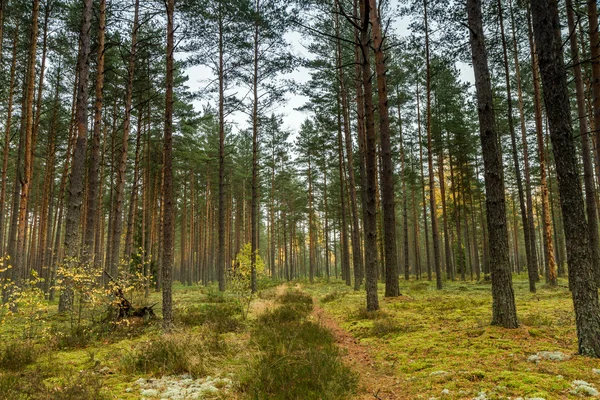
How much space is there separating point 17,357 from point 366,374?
565 centimetres

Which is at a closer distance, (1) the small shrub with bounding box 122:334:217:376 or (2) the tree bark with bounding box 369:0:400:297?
(1) the small shrub with bounding box 122:334:217:376

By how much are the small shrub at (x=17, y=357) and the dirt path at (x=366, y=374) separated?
17.2 feet

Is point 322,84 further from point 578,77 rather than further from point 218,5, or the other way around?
point 578,77

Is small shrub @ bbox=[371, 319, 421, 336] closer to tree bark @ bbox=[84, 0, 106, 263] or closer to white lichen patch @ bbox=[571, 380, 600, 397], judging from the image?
white lichen patch @ bbox=[571, 380, 600, 397]

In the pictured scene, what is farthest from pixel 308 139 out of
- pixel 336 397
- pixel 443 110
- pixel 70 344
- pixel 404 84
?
pixel 336 397

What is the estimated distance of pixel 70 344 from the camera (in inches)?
253

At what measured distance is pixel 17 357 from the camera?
5031 millimetres

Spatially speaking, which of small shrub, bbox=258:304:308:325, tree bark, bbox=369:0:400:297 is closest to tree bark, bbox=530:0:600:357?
small shrub, bbox=258:304:308:325

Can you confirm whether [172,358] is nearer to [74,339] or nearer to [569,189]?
[74,339]

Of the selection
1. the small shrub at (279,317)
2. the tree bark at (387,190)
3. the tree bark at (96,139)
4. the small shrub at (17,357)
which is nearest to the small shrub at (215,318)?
the small shrub at (279,317)

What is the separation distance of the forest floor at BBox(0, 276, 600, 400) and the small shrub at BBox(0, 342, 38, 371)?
15 mm

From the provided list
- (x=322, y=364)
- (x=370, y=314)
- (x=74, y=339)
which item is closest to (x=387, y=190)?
(x=370, y=314)

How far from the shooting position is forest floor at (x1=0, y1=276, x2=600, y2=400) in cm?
348

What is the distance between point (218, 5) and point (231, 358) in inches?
690
